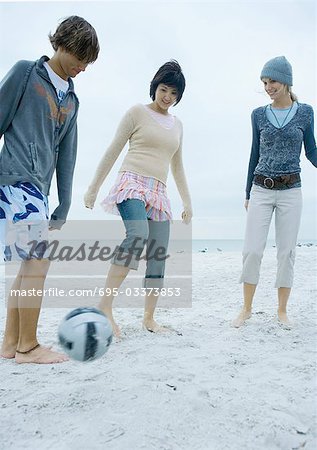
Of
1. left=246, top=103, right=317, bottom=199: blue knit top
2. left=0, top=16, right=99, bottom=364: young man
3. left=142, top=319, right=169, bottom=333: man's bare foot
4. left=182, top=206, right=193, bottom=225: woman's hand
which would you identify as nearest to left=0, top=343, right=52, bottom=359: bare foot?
left=0, top=16, right=99, bottom=364: young man

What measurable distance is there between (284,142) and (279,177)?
0.99 feet

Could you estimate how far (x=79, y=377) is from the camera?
2531 millimetres

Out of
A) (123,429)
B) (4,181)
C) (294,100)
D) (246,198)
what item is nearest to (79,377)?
(123,429)

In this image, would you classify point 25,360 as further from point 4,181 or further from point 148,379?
point 4,181

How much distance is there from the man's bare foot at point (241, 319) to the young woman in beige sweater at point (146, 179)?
66 cm

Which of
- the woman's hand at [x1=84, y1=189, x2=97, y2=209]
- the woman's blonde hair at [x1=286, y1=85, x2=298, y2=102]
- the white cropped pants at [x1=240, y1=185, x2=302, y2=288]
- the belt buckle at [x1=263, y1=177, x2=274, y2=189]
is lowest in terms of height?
the white cropped pants at [x1=240, y1=185, x2=302, y2=288]

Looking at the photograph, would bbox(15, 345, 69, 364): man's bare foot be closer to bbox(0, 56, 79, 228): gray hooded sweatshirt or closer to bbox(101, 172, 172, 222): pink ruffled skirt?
bbox(0, 56, 79, 228): gray hooded sweatshirt

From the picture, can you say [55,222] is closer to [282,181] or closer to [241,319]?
[241,319]

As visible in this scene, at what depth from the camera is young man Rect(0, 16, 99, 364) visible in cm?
279

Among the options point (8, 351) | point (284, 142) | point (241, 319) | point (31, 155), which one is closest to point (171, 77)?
point (284, 142)

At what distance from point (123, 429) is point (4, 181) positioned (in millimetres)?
1596

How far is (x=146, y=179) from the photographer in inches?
145

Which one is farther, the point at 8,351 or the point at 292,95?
the point at 292,95

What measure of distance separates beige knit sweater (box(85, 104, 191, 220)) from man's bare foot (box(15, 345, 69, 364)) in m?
1.24
